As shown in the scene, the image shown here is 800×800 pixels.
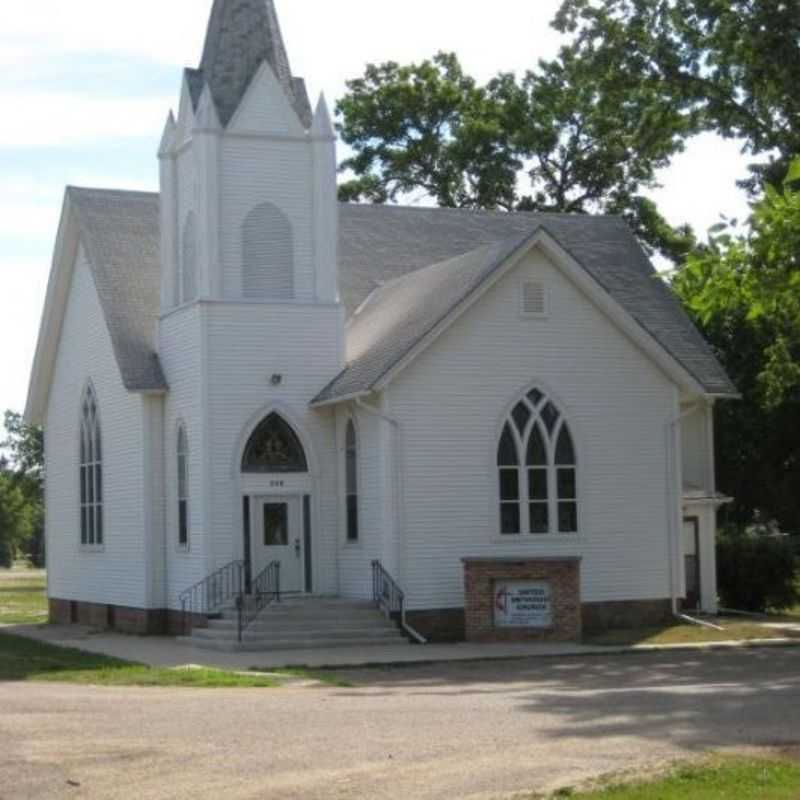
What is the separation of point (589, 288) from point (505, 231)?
8.18 metres

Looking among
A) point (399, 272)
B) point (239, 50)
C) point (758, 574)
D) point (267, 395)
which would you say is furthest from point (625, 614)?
point (239, 50)

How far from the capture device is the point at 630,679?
22297mm

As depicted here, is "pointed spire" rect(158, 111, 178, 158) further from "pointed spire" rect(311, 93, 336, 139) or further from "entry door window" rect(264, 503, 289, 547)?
"entry door window" rect(264, 503, 289, 547)

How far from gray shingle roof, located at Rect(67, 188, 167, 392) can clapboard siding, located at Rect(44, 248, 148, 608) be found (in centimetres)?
71

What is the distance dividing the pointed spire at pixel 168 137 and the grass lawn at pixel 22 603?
11.9 metres

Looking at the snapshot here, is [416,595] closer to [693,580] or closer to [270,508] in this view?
[270,508]

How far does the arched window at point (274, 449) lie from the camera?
3128cm

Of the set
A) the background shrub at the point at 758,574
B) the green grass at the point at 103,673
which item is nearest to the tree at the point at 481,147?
the background shrub at the point at 758,574

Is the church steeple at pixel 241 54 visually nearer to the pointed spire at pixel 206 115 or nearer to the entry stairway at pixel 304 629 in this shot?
the pointed spire at pixel 206 115

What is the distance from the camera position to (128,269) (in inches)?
1366

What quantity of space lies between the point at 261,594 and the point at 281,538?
1.31 metres

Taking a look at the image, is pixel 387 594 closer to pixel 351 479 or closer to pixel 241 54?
pixel 351 479

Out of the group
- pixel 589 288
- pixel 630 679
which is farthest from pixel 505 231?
pixel 630 679

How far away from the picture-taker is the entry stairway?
2791 cm
